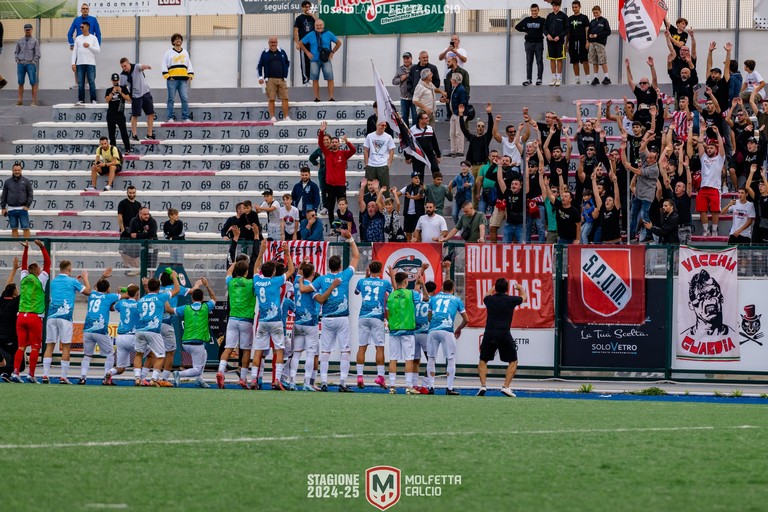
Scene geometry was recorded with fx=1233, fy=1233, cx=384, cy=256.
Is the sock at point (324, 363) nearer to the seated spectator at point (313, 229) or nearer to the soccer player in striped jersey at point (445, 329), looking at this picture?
the soccer player in striped jersey at point (445, 329)

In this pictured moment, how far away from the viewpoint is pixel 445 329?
19531mm

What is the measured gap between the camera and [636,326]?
858 inches

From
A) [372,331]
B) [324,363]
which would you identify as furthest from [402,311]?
[324,363]

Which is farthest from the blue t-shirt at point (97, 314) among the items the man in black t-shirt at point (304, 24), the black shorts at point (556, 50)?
the black shorts at point (556, 50)

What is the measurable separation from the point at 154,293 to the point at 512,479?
1271cm

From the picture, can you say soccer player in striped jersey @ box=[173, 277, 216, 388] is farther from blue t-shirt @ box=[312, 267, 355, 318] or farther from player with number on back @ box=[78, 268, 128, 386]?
blue t-shirt @ box=[312, 267, 355, 318]

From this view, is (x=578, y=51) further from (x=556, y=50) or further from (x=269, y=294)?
(x=269, y=294)

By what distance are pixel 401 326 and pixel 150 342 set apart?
4135 millimetres

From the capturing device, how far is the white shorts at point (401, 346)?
19750mm

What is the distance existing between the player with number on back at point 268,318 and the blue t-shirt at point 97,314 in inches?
111

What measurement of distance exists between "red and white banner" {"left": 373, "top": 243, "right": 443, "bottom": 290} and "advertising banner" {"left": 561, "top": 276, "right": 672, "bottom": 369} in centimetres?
292

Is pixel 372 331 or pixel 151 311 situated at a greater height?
pixel 151 311

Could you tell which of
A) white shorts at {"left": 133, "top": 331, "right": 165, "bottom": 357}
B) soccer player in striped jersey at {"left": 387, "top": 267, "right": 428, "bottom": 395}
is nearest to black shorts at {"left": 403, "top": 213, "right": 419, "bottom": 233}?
soccer player in striped jersey at {"left": 387, "top": 267, "right": 428, "bottom": 395}

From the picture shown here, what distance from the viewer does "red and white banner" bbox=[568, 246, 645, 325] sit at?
71.5 ft
